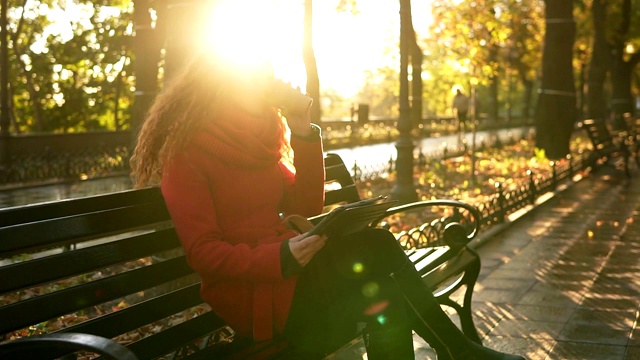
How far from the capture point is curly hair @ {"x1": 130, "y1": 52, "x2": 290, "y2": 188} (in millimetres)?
3516

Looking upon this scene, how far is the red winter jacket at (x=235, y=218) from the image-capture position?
131 inches

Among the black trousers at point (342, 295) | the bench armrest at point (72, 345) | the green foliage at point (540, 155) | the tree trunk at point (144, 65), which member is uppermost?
the tree trunk at point (144, 65)

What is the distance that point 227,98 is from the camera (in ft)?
11.8

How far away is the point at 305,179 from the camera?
411cm

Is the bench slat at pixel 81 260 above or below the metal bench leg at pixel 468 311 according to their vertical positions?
above

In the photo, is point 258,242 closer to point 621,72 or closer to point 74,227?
point 74,227

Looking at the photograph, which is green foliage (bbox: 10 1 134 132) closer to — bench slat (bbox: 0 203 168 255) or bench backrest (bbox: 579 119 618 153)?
bench backrest (bbox: 579 119 618 153)

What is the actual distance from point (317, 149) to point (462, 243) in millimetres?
1451

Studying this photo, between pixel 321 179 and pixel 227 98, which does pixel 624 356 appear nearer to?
pixel 321 179

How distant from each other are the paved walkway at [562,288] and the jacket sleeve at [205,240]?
5.99 ft

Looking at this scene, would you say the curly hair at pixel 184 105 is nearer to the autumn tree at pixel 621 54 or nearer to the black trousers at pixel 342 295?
the black trousers at pixel 342 295

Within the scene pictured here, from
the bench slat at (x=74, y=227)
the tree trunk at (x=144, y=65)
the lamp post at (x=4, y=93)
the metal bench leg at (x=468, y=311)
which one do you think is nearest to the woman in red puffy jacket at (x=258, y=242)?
the bench slat at (x=74, y=227)

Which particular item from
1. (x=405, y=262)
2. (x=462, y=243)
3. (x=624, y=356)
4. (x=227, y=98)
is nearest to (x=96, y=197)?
(x=227, y=98)

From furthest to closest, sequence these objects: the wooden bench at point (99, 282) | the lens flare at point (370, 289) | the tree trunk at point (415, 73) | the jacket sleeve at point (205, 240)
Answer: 1. the tree trunk at point (415, 73)
2. the lens flare at point (370, 289)
3. the jacket sleeve at point (205, 240)
4. the wooden bench at point (99, 282)
